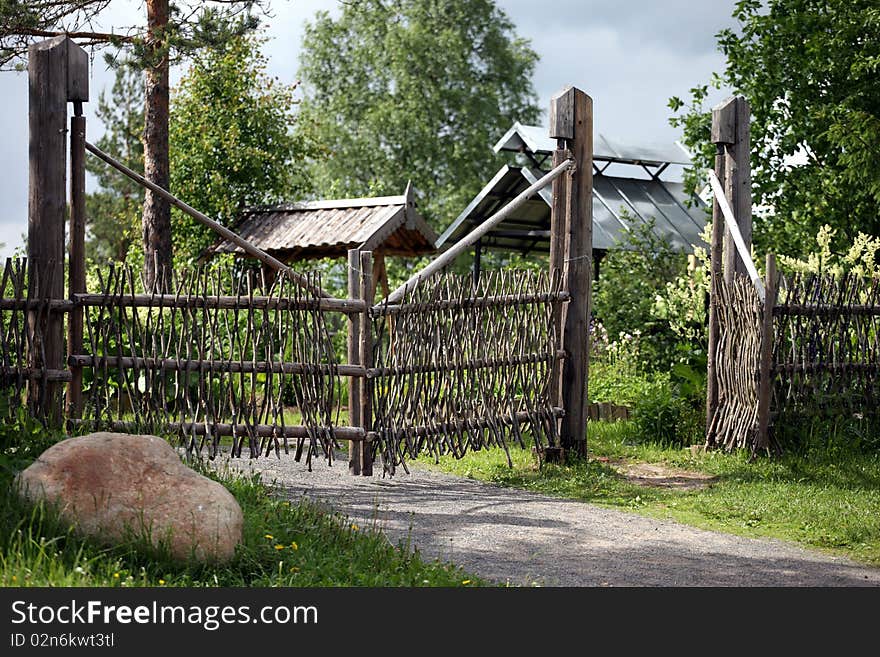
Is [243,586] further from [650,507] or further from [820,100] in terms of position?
[820,100]

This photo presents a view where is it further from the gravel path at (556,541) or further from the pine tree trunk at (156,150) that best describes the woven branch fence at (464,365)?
the pine tree trunk at (156,150)

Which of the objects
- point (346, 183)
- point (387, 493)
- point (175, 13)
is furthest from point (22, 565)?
point (346, 183)

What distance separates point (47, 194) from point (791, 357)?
5.83m

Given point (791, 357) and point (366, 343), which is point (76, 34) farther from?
point (791, 357)

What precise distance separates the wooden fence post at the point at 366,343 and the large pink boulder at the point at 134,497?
7.83ft

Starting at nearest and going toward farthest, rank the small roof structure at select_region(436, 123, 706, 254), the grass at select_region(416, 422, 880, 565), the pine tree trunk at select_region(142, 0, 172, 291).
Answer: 1. the grass at select_region(416, 422, 880, 565)
2. the pine tree trunk at select_region(142, 0, 172, 291)
3. the small roof structure at select_region(436, 123, 706, 254)

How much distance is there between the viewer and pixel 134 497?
15.2ft

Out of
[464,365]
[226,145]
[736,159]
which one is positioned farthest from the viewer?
[226,145]

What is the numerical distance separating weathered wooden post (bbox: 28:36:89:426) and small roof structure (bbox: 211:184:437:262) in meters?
6.25

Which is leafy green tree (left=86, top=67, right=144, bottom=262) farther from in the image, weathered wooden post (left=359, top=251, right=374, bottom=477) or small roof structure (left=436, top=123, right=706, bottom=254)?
weathered wooden post (left=359, top=251, right=374, bottom=477)

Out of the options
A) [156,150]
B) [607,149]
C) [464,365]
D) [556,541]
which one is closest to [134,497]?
[556,541]

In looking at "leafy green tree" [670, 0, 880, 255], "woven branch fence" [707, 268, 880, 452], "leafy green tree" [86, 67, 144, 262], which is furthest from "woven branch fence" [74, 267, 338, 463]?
"leafy green tree" [86, 67, 144, 262]

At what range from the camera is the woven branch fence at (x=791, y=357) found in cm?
845

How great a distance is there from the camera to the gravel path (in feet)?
17.4
